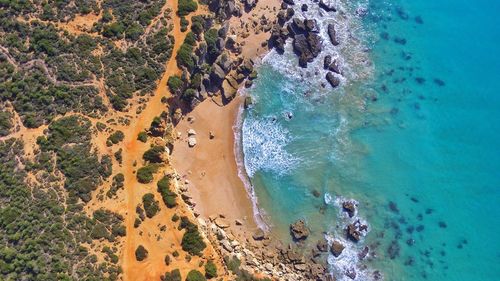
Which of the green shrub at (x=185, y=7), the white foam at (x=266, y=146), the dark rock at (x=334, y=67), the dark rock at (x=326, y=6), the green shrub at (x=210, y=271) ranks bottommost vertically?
the green shrub at (x=210, y=271)

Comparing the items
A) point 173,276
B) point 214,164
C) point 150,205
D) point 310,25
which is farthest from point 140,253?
point 310,25

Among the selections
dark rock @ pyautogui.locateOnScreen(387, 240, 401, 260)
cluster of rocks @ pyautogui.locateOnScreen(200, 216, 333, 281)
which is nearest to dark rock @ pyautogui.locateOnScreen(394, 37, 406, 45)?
dark rock @ pyautogui.locateOnScreen(387, 240, 401, 260)

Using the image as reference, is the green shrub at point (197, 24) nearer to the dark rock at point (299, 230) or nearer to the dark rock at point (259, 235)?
the dark rock at point (259, 235)

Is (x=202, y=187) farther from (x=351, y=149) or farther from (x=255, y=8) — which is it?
(x=255, y=8)

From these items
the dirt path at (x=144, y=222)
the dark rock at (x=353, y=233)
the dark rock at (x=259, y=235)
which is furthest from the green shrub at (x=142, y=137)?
the dark rock at (x=353, y=233)

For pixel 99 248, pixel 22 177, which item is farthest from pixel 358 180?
pixel 22 177

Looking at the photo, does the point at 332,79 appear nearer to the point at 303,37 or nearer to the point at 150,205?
the point at 303,37
